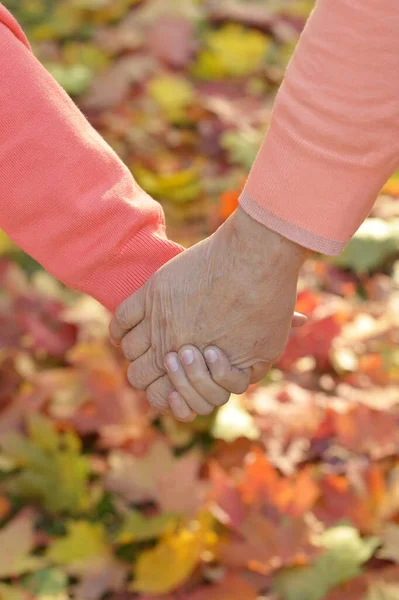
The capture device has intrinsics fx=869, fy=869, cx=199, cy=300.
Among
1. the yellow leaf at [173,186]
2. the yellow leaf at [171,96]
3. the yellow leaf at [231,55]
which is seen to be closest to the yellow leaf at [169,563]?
the yellow leaf at [173,186]

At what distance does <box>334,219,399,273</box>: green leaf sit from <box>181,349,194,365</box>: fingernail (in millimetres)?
901

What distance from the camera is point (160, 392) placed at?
3.65 feet

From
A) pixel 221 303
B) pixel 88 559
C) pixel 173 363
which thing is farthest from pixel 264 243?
pixel 88 559

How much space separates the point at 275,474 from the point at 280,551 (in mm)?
146

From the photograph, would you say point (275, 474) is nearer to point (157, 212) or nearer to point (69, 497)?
point (69, 497)

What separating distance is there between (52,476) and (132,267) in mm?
473

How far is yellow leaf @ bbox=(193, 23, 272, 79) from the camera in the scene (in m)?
2.76

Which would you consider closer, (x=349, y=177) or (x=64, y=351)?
(x=349, y=177)

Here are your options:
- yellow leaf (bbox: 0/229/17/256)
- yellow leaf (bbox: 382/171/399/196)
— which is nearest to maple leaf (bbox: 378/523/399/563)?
yellow leaf (bbox: 382/171/399/196)

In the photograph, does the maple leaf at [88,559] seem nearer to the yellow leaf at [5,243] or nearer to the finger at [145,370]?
the finger at [145,370]

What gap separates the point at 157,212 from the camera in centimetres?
112

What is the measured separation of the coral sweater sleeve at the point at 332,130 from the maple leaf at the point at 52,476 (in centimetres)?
64

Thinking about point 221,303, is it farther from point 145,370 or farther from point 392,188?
point 392,188

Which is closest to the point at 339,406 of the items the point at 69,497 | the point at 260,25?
the point at 69,497
